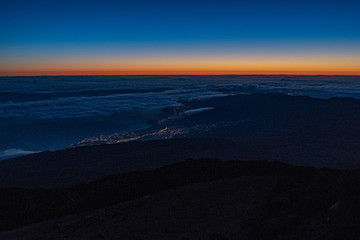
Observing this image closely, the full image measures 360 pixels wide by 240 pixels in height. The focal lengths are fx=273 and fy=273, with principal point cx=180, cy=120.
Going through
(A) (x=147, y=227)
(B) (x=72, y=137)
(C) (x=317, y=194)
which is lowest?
(B) (x=72, y=137)

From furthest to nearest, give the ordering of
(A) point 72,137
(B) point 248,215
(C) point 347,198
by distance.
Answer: (A) point 72,137 → (B) point 248,215 → (C) point 347,198

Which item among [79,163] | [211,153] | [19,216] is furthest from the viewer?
[211,153]

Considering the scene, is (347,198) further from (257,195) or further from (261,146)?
(261,146)

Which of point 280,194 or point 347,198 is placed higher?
point 347,198

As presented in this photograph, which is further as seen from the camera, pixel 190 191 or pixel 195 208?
pixel 190 191

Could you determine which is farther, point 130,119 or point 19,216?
point 130,119

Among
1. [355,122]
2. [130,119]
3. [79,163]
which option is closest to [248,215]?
[79,163]

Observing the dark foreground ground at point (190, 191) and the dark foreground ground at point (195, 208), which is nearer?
the dark foreground ground at point (195, 208)

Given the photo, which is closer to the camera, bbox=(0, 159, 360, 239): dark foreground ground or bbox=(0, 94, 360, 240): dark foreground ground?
bbox=(0, 159, 360, 239): dark foreground ground
